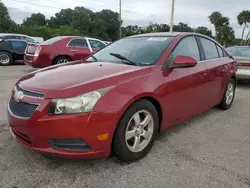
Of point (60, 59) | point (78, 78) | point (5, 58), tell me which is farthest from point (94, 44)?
point (78, 78)

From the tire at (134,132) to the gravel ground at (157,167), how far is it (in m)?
0.12

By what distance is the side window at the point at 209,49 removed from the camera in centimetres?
421

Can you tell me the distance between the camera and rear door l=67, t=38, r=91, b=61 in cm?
940

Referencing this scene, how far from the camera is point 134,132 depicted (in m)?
2.79

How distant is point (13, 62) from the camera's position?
1213 cm

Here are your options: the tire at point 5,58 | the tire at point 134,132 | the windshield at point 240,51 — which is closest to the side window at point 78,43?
the tire at point 5,58

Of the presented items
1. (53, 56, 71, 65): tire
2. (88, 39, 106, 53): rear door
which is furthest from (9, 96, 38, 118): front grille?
(88, 39, 106, 53): rear door

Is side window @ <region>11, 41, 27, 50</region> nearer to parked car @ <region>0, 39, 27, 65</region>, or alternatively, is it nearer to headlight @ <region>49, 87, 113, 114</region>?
parked car @ <region>0, 39, 27, 65</region>

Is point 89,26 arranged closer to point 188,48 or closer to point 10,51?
point 10,51

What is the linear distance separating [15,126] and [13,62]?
10611 mm

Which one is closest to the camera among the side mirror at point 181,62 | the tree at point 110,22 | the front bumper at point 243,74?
the side mirror at point 181,62

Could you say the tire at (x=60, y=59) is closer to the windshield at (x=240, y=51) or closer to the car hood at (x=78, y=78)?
the windshield at (x=240, y=51)

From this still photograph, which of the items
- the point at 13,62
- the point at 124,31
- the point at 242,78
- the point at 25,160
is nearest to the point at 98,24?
the point at 124,31

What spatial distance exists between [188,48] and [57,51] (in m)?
6.36
